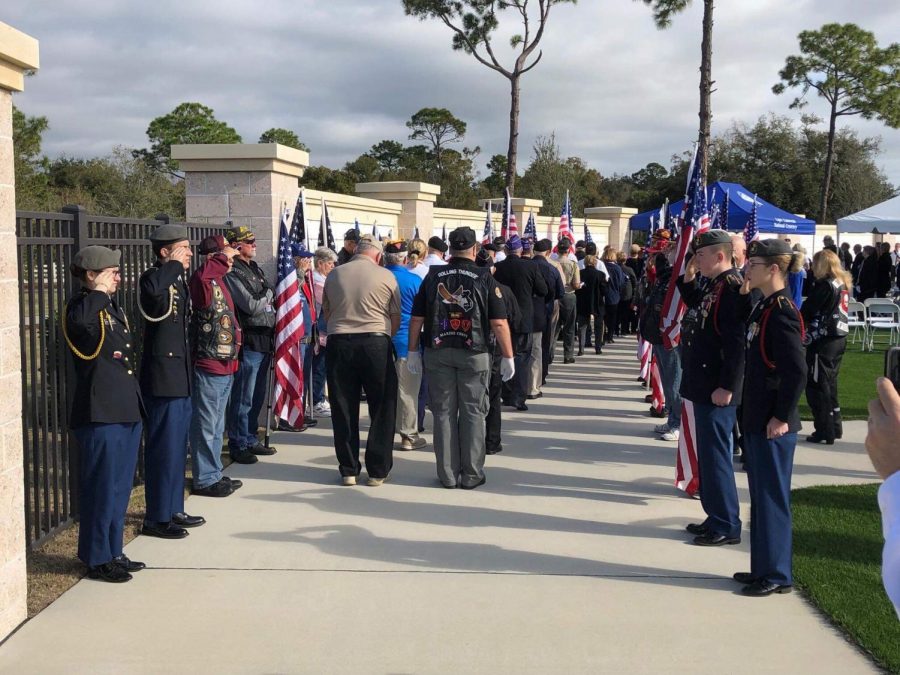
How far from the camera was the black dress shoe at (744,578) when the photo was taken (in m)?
5.05

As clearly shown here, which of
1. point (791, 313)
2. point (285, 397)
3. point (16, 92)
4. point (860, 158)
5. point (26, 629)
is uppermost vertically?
point (860, 158)

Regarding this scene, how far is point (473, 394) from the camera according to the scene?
7160mm

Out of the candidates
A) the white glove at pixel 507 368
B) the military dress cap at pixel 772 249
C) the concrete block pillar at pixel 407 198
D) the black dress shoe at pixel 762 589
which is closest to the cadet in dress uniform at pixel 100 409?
the white glove at pixel 507 368

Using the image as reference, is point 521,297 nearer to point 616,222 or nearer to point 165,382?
point 165,382

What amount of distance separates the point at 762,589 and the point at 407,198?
12.6 metres

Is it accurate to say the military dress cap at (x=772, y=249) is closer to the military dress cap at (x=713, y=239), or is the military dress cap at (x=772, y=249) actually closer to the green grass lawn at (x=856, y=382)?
the military dress cap at (x=713, y=239)

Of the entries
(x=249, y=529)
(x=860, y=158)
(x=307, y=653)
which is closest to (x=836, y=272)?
(x=249, y=529)

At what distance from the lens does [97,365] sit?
4.97 m

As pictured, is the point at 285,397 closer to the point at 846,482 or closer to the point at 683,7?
the point at 846,482

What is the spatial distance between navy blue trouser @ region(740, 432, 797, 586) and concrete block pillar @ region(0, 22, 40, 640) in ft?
13.1

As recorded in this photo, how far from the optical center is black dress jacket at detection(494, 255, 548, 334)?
415 inches

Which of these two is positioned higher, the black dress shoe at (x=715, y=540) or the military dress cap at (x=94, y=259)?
the military dress cap at (x=94, y=259)

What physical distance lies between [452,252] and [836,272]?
4.01 metres

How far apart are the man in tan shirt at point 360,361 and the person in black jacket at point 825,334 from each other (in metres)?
4.36
